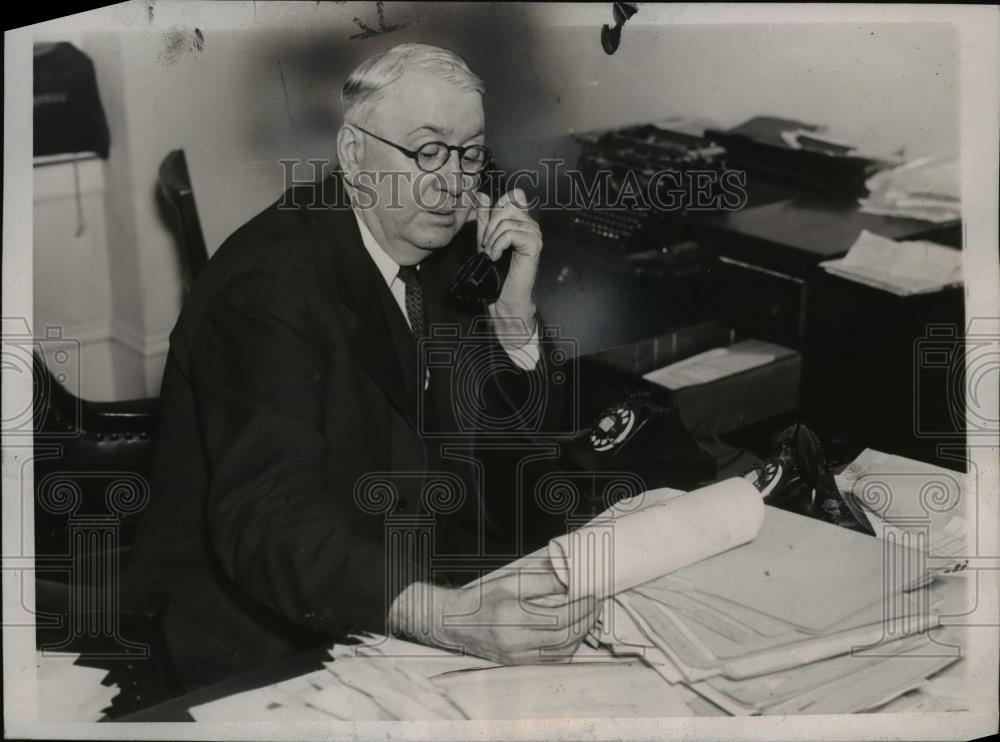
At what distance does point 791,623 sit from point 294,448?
759 millimetres

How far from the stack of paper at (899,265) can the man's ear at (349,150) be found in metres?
0.83

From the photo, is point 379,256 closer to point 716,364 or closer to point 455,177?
point 455,177

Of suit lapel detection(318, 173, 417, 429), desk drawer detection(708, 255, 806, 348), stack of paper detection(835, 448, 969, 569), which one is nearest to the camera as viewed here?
suit lapel detection(318, 173, 417, 429)

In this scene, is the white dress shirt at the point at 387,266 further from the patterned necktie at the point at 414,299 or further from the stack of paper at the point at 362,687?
the stack of paper at the point at 362,687

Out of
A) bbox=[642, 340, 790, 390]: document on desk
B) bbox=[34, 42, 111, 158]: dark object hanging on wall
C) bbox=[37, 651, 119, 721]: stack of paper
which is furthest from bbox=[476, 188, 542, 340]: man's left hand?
bbox=[37, 651, 119, 721]: stack of paper

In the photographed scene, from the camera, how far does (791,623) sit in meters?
1.51

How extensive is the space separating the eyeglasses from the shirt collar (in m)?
0.13

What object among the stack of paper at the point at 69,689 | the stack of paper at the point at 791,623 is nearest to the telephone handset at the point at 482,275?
the stack of paper at the point at 791,623

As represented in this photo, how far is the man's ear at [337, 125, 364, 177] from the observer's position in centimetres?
171

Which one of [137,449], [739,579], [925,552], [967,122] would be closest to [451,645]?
[739,579]

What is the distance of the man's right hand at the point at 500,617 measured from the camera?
155 cm

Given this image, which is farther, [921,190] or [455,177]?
[921,190]

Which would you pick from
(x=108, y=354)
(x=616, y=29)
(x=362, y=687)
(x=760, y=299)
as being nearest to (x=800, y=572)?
(x=760, y=299)

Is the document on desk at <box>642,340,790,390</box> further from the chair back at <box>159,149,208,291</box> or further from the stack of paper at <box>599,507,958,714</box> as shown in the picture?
the chair back at <box>159,149,208,291</box>
